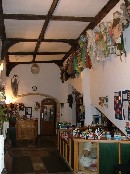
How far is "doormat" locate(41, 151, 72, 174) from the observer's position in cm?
757

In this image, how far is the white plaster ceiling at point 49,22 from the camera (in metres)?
6.88

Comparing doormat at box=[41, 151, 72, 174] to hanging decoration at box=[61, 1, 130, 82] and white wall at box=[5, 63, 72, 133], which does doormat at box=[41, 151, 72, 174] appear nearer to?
hanging decoration at box=[61, 1, 130, 82]

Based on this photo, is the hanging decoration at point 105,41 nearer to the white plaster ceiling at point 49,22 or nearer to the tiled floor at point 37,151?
the white plaster ceiling at point 49,22

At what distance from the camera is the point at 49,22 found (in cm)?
827

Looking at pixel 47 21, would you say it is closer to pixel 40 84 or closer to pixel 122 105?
pixel 122 105

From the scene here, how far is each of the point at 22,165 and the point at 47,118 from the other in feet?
22.6

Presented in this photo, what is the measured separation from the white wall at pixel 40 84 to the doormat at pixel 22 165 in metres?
5.60

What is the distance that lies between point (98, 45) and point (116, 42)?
125 centimetres

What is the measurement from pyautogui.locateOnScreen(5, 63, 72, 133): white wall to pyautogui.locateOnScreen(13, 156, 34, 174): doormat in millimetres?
5598

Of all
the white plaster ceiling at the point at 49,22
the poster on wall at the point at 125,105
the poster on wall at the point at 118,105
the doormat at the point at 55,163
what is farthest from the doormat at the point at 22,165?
the white plaster ceiling at the point at 49,22

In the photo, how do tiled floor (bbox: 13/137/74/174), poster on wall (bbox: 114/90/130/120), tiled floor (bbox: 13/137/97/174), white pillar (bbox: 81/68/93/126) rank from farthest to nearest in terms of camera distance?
white pillar (bbox: 81/68/93/126) → tiled floor (bbox: 13/137/74/174) → tiled floor (bbox: 13/137/97/174) → poster on wall (bbox: 114/90/130/120)

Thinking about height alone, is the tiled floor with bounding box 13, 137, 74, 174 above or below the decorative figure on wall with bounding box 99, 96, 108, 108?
below

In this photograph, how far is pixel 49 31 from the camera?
363 inches

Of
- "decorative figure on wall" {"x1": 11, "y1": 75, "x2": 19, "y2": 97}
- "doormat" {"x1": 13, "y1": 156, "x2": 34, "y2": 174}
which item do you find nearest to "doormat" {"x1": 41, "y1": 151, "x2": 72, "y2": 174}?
"doormat" {"x1": 13, "y1": 156, "x2": 34, "y2": 174}
